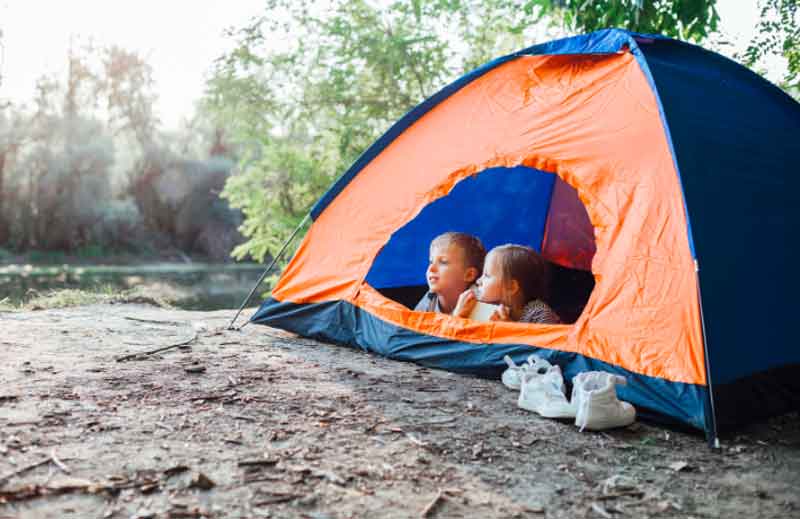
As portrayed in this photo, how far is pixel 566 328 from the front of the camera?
2.89 m

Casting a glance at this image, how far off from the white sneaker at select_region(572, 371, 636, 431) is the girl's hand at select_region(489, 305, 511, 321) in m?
0.92

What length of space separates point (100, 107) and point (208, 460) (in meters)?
22.1

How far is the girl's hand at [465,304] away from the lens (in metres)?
3.59

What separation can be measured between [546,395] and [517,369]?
1.12ft

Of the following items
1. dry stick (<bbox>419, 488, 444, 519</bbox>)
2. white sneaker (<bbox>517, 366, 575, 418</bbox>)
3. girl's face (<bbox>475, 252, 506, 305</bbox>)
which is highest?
girl's face (<bbox>475, 252, 506, 305</bbox>)

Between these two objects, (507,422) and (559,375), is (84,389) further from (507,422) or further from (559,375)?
(559,375)

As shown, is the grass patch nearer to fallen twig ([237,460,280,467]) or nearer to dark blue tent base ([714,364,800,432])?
fallen twig ([237,460,280,467])

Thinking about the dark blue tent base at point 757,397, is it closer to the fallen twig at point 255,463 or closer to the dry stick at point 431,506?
the dry stick at point 431,506

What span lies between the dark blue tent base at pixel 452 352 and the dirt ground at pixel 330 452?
0.28 feet

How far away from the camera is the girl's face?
3586 millimetres

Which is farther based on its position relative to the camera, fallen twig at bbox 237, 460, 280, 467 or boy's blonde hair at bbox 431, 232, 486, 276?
boy's blonde hair at bbox 431, 232, 486, 276

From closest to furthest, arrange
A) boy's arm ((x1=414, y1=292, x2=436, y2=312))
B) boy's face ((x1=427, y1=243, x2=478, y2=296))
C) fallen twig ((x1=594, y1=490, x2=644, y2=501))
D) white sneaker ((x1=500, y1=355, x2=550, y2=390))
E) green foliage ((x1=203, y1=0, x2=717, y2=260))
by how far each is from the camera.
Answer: fallen twig ((x1=594, y1=490, x2=644, y2=501))
white sneaker ((x1=500, y1=355, x2=550, y2=390))
boy's face ((x1=427, y1=243, x2=478, y2=296))
boy's arm ((x1=414, y1=292, x2=436, y2=312))
green foliage ((x1=203, y1=0, x2=717, y2=260))

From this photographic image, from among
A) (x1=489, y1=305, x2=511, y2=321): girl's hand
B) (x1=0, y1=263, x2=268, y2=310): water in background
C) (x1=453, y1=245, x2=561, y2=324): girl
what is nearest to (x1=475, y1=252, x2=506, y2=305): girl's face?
(x1=453, y1=245, x2=561, y2=324): girl

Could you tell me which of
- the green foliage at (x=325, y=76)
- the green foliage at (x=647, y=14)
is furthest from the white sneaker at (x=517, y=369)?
the green foliage at (x=325, y=76)
